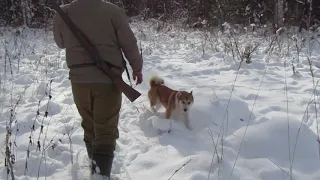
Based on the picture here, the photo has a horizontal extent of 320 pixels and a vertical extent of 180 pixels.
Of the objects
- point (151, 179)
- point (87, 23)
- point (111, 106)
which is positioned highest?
point (87, 23)

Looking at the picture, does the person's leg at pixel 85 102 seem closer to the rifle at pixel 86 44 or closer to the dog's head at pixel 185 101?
the rifle at pixel 86 44

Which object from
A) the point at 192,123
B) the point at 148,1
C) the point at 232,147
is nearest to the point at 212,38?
the point at 192,123

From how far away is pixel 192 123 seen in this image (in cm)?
414

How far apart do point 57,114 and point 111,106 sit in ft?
6.42

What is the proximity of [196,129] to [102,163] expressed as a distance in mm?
1473

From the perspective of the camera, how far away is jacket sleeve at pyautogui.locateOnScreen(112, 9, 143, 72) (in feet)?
8.62

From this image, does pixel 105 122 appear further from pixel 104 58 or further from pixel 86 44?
pixel 86 44

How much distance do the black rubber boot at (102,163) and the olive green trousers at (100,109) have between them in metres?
0.03

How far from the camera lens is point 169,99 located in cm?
→ 448

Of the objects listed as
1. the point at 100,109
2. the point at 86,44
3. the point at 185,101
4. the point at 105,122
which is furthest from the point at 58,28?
the point at 185,101

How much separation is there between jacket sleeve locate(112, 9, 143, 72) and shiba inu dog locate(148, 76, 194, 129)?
A: 1591mm

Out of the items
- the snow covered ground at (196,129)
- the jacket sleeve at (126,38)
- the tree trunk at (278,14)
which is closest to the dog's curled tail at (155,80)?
the snow covered ground at (196,129)

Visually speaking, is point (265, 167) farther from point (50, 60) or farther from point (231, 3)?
point (231, 3)

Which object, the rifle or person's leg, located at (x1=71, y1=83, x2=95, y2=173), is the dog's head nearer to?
person's leg, located at (x1=71, y1=83, x2=95, y2=173)
